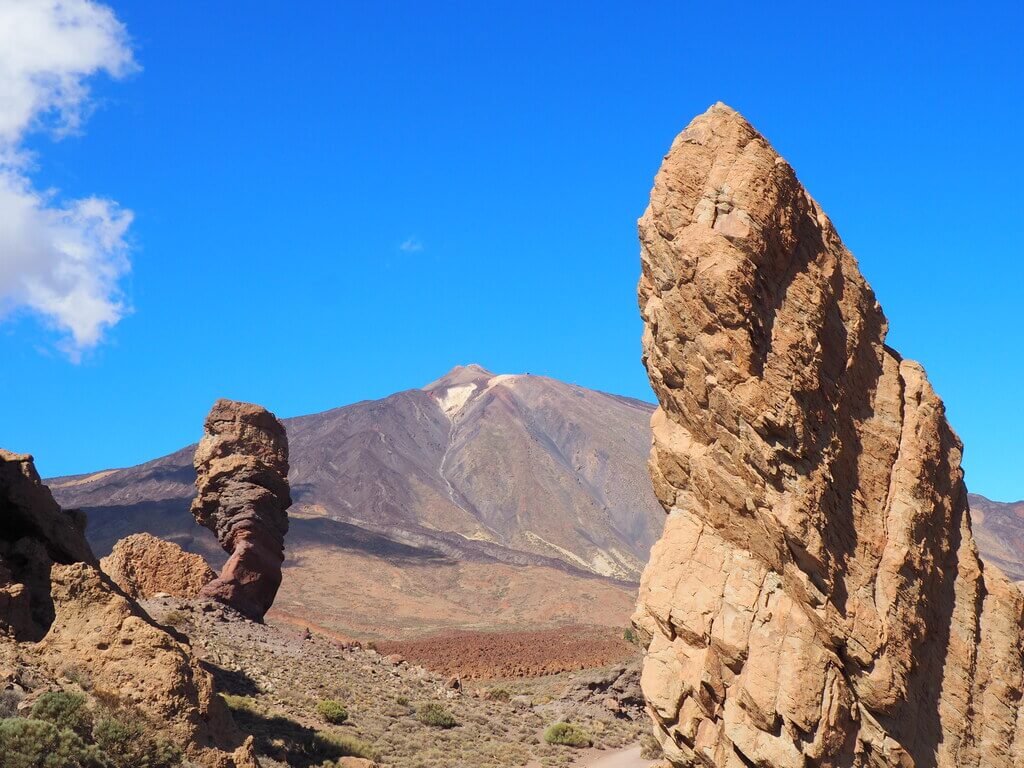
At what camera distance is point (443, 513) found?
463ft

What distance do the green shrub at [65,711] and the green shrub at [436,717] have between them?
15.5 metres

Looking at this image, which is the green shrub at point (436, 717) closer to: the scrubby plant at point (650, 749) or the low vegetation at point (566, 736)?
the low vegetation at point (566, 736)

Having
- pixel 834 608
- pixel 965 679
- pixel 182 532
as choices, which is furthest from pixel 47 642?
pixel 182 532

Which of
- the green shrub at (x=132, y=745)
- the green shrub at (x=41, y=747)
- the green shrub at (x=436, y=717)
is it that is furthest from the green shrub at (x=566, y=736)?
the green shrub at (x=41, y=747)

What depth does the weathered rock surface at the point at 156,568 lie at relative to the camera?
103 feet

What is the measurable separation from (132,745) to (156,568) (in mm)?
20483

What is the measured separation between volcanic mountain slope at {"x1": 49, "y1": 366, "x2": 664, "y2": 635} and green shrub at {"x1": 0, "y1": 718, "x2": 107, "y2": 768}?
195ft

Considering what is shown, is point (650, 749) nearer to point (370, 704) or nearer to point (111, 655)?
point (370, 704)

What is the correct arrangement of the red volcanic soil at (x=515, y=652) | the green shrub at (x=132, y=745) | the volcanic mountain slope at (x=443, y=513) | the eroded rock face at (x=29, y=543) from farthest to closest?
the volcanic mountain slope at (x=443, y=513)
the red volcanic soil at (x=515, y=652)
the eroded rock face at (x=29, y=543)
the green shrub at (x=132, y=745)

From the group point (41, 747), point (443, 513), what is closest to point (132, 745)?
point (41, 747)

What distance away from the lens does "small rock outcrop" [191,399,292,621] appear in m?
32.3

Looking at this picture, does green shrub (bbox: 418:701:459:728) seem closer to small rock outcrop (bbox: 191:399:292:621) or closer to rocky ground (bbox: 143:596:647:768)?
rocky ground (bbox: 143:596:647:768)

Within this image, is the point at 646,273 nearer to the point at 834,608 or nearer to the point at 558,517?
the point at 834,608

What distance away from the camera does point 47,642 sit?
1444 centimetres
